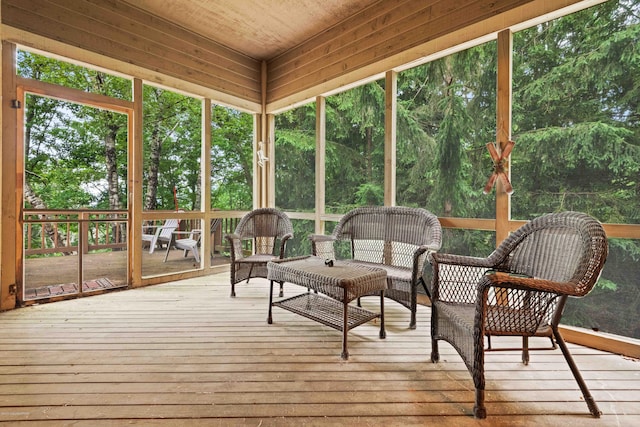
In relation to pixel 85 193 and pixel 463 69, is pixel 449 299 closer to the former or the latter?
pixel 463 69

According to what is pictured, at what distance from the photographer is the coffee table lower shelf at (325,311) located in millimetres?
2334

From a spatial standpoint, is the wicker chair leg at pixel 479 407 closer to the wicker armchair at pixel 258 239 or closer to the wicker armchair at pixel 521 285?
the wicker armchair at pixel 521 285

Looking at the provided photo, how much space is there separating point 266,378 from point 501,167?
249 centimetres

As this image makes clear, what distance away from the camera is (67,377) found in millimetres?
1801

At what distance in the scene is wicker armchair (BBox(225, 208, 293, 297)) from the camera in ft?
11.7

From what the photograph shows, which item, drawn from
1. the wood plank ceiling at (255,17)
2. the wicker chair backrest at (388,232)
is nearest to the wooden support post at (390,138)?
the wicker chair backrest at (388,232)

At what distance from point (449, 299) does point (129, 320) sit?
8.71 ft

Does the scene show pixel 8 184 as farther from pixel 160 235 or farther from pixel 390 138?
pixel 390 138

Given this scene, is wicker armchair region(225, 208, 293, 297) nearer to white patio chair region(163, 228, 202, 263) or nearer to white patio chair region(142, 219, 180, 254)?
white patio chair region(163, 228, 202, 263)

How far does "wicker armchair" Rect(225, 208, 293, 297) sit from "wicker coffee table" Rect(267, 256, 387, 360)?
80cm

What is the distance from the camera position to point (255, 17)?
12.9 ft

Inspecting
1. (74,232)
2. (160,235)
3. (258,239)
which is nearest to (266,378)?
(258,239)

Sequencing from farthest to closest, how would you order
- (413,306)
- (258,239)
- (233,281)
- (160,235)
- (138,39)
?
(160,235), (258,239), (138,39), (233,281), (413,306)

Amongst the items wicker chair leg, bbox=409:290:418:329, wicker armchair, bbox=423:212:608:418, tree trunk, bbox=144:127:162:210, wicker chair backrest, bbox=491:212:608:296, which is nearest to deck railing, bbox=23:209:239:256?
tree trunk, bbox=144:127:162:210
